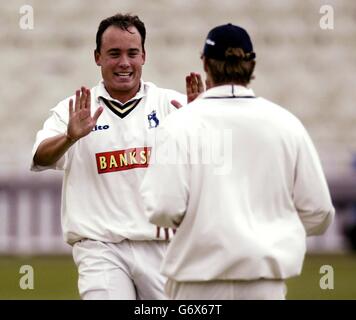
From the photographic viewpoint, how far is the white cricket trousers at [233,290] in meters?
6.27

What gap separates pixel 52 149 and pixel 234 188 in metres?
1.68

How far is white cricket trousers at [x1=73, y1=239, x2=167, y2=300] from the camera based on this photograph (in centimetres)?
765

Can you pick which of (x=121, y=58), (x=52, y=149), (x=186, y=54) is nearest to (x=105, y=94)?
(x=121, y=58)

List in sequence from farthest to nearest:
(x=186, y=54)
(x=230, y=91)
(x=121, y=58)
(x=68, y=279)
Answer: (x=186, y=54)
(x=68, y=279)
(x=121, y=58)
(x=230, y=91)

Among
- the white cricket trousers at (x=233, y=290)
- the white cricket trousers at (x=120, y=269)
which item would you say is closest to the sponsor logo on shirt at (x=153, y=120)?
the white cricket trousers at (x=120, y=269)

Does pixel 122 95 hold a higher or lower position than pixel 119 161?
higher

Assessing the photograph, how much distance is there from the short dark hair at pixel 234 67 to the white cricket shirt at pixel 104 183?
5.16ft

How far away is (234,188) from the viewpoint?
619 cm

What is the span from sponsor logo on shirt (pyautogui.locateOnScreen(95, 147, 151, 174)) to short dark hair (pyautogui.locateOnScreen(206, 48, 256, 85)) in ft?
A: 5.12

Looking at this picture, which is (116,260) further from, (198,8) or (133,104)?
(198,8)

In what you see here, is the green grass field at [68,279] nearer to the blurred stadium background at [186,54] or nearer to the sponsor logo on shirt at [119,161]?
the blurred stadium background at [186,54]

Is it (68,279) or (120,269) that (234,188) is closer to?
(120,269)

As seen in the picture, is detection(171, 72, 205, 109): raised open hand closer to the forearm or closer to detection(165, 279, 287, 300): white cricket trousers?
the forearm

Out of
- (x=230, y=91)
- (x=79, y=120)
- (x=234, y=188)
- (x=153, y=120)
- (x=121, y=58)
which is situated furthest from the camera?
(x=153, y=120)
